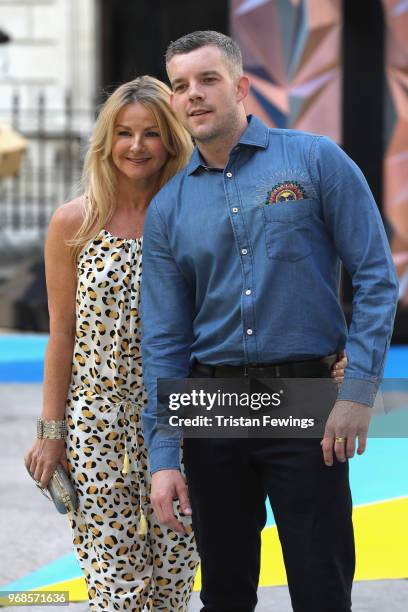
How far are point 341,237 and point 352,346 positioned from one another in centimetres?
26

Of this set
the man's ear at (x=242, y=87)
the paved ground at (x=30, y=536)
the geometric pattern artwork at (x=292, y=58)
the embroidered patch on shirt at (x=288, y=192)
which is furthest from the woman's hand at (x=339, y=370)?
the geometric pattern artwork at (x=292, y=58)

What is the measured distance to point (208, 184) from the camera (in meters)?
2.77

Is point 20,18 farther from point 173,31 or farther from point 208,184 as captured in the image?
point 208,184

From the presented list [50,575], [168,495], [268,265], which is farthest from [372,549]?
[268,265]

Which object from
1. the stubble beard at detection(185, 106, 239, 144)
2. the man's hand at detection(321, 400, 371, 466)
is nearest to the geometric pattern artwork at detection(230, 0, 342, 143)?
the stubble beard at detection(185, 106, 239, 144)

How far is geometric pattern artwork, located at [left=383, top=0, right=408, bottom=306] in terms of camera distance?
8.94 metres

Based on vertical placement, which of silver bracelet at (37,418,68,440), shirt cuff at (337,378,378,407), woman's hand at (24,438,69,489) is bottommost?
woman's hand at (24,438,69,489)

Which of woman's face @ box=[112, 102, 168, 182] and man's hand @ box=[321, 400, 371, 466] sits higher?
woman's face @ box=[112, 102, 168, 182]

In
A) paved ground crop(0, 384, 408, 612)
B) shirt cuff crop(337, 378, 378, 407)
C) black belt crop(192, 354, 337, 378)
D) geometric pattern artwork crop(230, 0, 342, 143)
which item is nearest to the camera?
shirt cuff crop(337, 378, 378, 407)

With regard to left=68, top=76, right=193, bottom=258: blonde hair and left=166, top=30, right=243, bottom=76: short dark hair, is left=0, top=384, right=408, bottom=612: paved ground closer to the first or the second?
left=68, top=76, right=193, bottom=258: blonde hair

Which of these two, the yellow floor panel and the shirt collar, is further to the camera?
the yellow floor panel

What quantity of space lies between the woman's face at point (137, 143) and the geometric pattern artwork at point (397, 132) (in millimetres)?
6235

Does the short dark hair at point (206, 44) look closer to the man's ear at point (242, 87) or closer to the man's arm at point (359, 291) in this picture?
the man's ear at point (242, 87)

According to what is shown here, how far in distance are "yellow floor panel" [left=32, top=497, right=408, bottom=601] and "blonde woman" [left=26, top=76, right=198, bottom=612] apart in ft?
3.91
